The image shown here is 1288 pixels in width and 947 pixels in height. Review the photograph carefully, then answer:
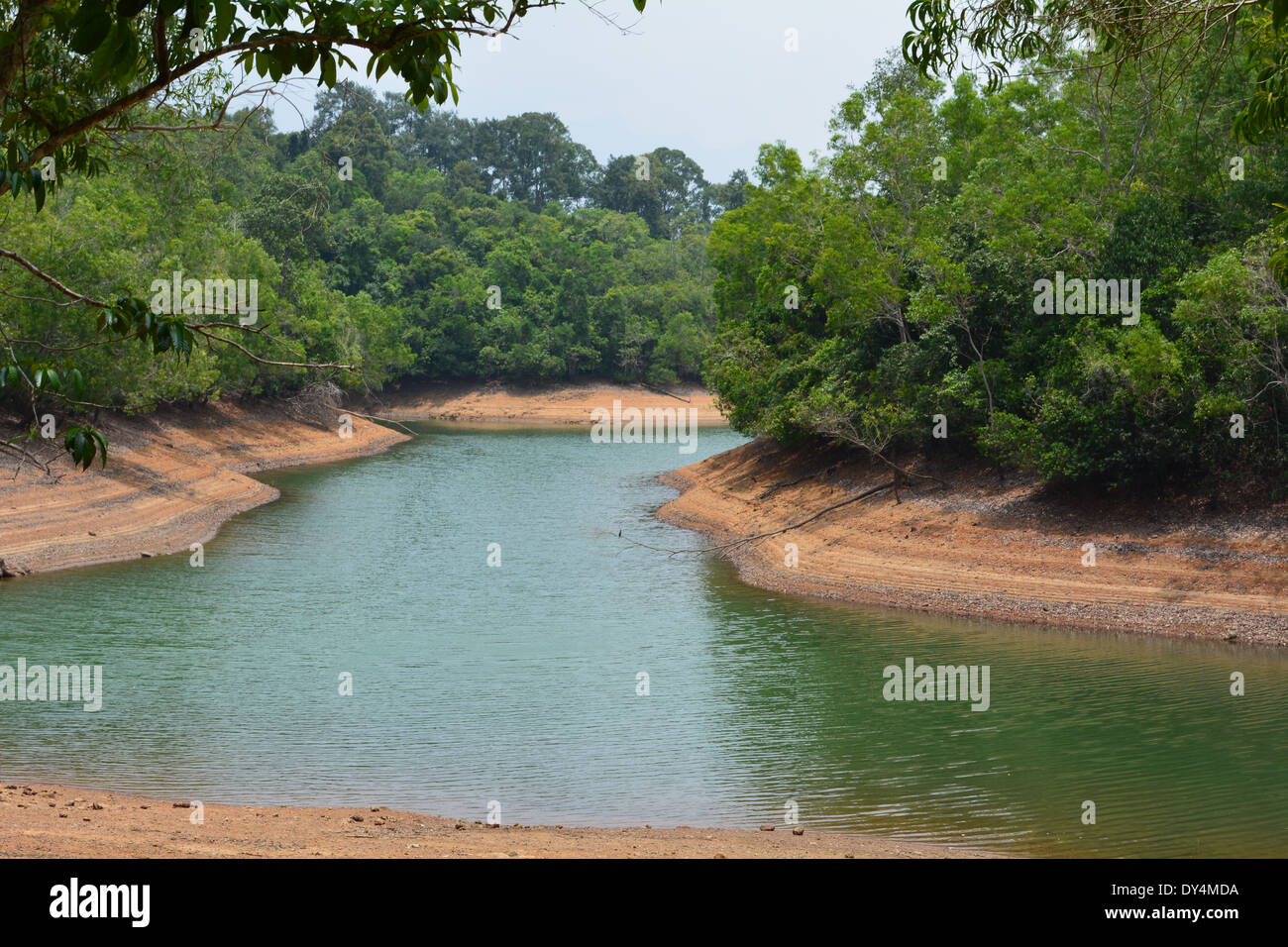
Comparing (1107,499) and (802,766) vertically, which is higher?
(1107,499)

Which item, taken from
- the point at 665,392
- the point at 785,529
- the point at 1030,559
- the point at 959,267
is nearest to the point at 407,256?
the point at 665,392

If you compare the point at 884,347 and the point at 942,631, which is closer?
the point at 942,631

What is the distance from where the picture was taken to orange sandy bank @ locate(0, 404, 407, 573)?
31.1 m

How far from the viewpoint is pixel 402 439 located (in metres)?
70.6

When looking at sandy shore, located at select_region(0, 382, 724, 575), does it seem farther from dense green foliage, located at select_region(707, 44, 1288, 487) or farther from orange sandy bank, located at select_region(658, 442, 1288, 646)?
dense green foliage, located at select_region(707, 44, 1288, 487)

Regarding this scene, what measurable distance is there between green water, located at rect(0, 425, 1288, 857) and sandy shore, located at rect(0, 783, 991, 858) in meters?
0.95

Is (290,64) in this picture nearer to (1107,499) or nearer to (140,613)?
(140,613)

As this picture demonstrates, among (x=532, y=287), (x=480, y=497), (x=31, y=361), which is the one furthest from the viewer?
(x=532, y=287)

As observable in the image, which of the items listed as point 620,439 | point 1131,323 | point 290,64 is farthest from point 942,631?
point 620,439

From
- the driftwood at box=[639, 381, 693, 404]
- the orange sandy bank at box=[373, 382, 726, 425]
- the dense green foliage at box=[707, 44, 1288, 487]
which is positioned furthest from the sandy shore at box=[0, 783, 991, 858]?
the driftwood at box=[639, 381, 693, 404]

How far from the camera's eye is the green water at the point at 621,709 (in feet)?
48.2

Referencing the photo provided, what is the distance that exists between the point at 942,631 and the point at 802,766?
898 centimetres

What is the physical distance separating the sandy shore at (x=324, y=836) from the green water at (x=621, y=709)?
0.95 meters
